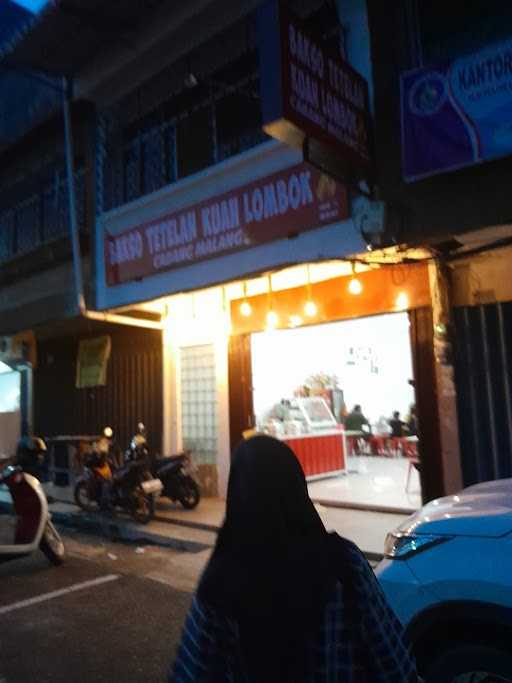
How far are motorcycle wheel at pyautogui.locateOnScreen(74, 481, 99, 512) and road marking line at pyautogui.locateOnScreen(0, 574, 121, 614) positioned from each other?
3.45 m

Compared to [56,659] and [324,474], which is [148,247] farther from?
[56,659]

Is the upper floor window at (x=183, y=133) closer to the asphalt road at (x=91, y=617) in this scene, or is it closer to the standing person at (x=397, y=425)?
the asphalt road at (x=91, y=617)

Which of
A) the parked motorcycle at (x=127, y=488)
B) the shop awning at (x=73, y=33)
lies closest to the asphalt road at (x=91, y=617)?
the parked motorcycle at (x=127, y=488)

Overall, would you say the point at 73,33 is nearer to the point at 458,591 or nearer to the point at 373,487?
the point at 373,487

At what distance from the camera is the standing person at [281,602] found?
4.75ft

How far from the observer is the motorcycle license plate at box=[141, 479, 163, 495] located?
8.55 metres

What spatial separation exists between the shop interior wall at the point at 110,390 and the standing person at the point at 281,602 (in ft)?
31.3

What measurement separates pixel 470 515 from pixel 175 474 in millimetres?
6989

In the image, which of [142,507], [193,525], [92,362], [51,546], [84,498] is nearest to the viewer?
[51,546]

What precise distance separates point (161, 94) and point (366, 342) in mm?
5942

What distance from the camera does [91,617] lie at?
5031mm

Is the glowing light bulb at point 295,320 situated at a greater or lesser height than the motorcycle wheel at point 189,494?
greater

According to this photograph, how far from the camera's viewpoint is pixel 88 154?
1095 centimetres

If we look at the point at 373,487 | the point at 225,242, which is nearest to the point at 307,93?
the point at 225,242
